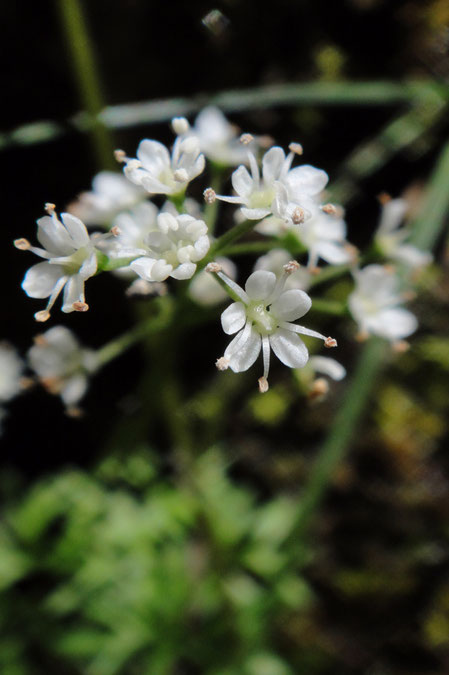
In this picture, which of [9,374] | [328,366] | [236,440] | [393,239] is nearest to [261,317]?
[328,366]

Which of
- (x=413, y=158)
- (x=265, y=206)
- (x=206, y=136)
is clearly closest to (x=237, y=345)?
(x=265, y=206)

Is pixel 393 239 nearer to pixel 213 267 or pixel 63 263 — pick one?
pixel 213 267

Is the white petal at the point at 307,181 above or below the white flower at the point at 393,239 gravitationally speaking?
below

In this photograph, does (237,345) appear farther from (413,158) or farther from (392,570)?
(392,570)

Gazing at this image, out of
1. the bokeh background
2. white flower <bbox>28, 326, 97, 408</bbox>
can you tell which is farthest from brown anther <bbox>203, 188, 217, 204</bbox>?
the bokeh background

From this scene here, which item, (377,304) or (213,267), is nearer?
(213,267)

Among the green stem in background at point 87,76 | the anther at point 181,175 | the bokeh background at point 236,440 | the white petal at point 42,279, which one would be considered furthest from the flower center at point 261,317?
the green stem in background at point 87,76

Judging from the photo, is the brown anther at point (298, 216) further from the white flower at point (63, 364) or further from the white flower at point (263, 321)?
the white flower at point (63, 364)
